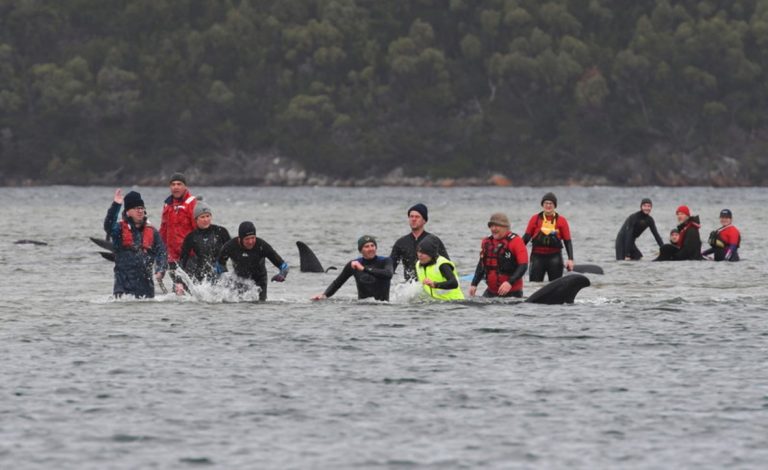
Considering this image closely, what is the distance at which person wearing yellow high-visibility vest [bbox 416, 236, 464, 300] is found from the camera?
68.4 ft

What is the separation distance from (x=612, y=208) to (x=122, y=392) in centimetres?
7640

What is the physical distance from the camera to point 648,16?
575 ft

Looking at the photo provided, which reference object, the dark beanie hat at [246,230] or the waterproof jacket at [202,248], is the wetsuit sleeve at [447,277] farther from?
the waterproof jacket at [202,248]

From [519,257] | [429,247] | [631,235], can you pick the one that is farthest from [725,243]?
[429,247]

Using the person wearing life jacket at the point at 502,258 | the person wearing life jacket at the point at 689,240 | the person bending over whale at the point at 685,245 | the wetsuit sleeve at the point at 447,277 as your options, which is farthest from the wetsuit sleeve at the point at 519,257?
the person wearing life jacket at the point at 689,240

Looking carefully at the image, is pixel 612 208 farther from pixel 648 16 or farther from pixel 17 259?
pixel 648 16

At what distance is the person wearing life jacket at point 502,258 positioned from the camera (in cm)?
2136

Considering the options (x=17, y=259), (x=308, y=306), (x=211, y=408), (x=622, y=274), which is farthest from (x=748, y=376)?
(x=17, y=259)

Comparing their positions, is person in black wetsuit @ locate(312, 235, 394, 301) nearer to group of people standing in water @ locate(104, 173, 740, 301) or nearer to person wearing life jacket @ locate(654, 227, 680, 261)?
group of people standing in water @ locate(104, 173, 740, 301)

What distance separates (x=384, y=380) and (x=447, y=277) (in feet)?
14.8

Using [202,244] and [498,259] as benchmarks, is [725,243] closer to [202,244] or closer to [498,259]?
[498,259]

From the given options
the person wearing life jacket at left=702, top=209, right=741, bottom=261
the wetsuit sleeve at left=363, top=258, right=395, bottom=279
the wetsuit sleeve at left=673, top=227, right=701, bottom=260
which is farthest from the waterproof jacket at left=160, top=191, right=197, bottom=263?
the person wearing life jacket at left=702, top=209, right=741, bottom=261

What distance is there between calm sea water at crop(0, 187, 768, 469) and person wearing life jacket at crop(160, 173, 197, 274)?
96cm

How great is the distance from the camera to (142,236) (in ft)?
69.3
